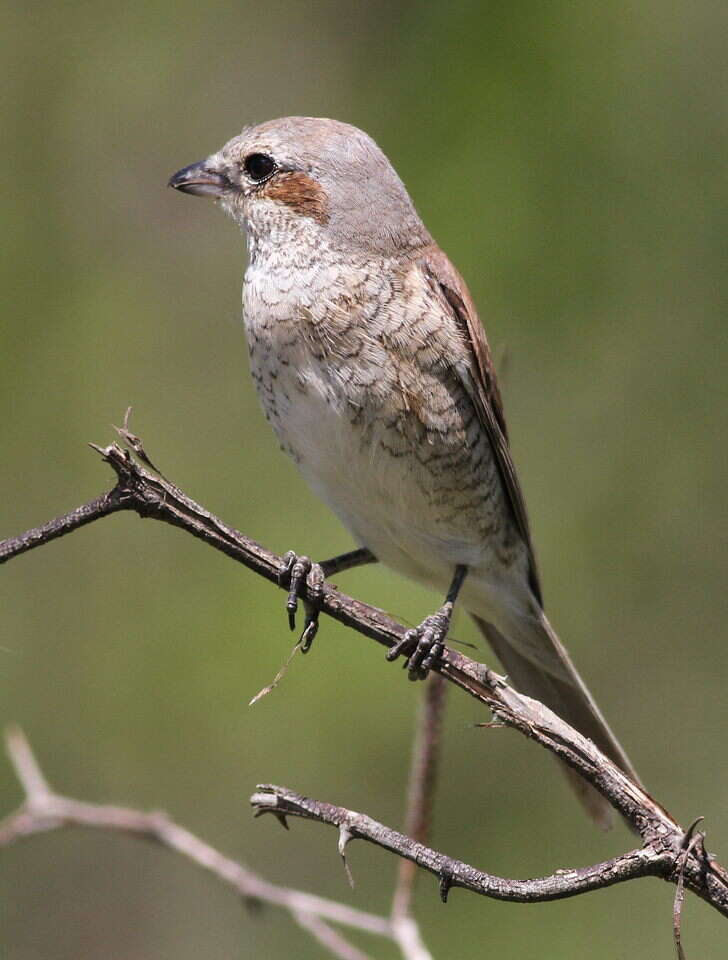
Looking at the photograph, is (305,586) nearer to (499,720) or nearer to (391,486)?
(391,486)

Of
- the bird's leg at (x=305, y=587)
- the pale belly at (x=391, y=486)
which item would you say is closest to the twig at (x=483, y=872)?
the bird's leg at (x=305, y=587)

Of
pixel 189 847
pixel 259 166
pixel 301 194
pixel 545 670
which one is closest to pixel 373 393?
pixel 301 194

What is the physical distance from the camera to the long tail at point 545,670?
3148 mm

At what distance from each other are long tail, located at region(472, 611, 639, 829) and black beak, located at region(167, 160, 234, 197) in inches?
52.9

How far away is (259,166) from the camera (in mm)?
3342

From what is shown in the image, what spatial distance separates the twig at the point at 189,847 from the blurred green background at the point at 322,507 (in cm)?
145

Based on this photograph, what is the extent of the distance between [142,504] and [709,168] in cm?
306

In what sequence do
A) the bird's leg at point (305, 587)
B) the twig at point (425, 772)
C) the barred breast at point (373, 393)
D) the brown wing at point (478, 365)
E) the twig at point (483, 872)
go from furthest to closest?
the brown wing at point (478, 365) < the barred breast at point (373, 393) < the bird's leg at point (305, 587) < the twig at point (425, 772) < the twig at point (483, 872)

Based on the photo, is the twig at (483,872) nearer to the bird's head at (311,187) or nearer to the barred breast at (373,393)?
the barred breast at (373,393)

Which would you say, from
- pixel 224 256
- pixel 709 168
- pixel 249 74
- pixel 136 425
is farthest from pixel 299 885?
pixel 249 74

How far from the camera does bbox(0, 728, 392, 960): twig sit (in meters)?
2.28

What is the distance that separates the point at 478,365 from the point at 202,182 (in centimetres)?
90

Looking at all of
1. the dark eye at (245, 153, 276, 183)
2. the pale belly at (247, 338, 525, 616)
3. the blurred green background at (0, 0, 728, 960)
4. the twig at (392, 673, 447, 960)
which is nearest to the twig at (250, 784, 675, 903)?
the twig at (392, 673, 447, 960)

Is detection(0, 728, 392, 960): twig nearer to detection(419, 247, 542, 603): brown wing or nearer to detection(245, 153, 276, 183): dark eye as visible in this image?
detection(419, 247, 542, 603): brown wing
